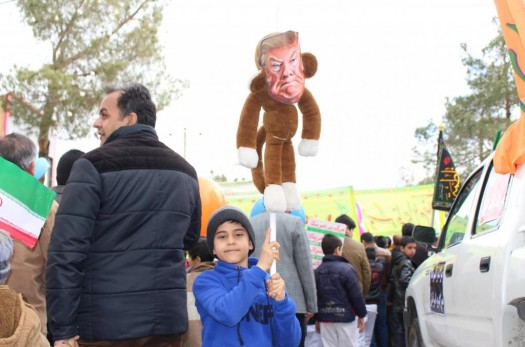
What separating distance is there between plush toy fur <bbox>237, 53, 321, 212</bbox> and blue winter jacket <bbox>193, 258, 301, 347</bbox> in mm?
668

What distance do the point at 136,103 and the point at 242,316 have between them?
1284mm

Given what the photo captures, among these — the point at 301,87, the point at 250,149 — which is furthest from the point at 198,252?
the point at 301,87

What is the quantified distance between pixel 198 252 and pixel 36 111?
50.7 feet

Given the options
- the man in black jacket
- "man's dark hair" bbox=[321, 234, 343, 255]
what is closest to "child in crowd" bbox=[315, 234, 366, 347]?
"man's dark hair" bbox=[321, 234, 343, 255]

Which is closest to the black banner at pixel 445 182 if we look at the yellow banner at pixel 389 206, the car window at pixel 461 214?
the car window at pixel 461 214

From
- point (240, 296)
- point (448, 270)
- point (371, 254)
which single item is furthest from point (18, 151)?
point (371, 254)

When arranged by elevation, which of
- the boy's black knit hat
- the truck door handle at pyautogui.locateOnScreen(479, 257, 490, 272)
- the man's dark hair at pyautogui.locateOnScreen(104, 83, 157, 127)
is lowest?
the truck door handle at pyautogui.locateOnScreen(479, 257, 490, 272)

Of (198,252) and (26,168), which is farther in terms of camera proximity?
(198,252)

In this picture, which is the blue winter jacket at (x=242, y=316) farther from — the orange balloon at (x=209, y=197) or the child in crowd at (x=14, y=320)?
the orange balloon at (x=209, y=197)

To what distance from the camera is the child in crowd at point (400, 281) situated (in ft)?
27.0

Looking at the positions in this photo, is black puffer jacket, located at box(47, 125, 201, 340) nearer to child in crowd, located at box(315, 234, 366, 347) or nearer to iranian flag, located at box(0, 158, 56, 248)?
iranian flag, located at box(0, 158, 56, 248)

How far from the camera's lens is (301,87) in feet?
11.6

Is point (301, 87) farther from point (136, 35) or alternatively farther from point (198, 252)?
point (136, 35)

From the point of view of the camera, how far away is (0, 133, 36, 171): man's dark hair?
360 cm
